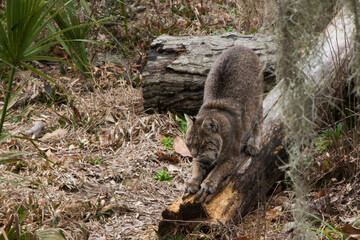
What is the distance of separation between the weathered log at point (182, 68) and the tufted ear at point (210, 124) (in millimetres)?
1367

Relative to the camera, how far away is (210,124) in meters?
4.77


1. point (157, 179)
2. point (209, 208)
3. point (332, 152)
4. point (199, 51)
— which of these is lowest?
point (157, 179)

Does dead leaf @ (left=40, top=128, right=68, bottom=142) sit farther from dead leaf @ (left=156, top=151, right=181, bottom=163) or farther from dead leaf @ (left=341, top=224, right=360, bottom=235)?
dead leaf @ (left=341, top=224, right=360, bottom=235)

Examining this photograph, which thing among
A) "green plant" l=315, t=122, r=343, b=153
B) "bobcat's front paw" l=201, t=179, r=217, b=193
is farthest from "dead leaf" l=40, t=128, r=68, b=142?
"green plant" l=315, t=122, r=343, b=153

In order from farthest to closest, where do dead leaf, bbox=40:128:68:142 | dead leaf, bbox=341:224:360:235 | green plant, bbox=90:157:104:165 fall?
dead leaf, bbox=40:128:68:142 < green plant, bbox=90:157:104:165 < dead leaf, bbox=341:224:360:235

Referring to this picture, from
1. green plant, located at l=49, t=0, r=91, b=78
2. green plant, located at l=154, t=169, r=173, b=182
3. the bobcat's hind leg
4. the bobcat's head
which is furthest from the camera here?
green plant, located at l=49, t=0, r=91, b=78

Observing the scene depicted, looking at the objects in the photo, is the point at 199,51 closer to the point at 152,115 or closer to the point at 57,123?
the point at 152,115

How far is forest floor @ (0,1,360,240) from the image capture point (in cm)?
411

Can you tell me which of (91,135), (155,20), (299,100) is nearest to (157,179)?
(91,135)

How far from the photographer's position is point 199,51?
6.25 meters

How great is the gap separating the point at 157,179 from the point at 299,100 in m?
3.09

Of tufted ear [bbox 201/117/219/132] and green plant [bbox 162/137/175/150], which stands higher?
tufted ear [bbox 201/117/219/132]

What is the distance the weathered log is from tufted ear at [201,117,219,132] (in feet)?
4.48

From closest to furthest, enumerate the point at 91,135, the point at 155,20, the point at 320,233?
1. the point at 320,233
2. the point at 91,135
3. the point at 155,20
